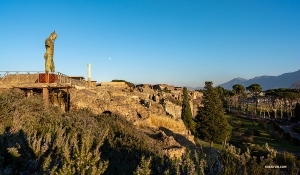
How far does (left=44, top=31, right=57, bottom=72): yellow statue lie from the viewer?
1709 cm

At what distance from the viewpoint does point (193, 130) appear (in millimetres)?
38906

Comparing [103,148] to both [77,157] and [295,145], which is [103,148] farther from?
[295,145]

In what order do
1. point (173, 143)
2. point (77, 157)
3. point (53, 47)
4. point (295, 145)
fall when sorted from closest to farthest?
point (77, 157)
point (173, 143)
point (53, 47)
point (295, 145)

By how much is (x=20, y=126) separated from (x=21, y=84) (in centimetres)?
1020

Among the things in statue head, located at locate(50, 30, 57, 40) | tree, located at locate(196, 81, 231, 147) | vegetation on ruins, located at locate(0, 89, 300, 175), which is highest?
statue head, located at locate(50, 30, 57, 40)

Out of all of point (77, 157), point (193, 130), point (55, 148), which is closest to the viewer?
point (77, 157)

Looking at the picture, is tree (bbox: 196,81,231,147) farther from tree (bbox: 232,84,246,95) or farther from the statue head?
tree (bbox: 232,84,246,95)

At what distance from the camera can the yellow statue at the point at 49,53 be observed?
17094mm

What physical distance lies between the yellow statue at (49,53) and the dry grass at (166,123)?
8863 millimetres

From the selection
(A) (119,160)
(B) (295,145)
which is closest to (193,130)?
(B) (295,145)

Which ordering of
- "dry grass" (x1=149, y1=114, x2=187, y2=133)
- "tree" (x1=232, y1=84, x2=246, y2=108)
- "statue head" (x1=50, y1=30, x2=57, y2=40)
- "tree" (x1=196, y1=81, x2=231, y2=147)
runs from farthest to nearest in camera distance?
"tree" (x1=232, y1=84, x2=246, y2=108)
"tree" (x1=196, y1=81, x2=231, y2=147)
"dry grass" (x1=149, y1=114, x2=187, y2=133)
"statue head" (x1=50, y1=30, x2=57, y2=40)

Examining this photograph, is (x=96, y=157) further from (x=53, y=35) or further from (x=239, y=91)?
(x=239, y=91)

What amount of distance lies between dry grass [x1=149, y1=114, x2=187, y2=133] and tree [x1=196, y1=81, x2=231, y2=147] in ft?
39.2

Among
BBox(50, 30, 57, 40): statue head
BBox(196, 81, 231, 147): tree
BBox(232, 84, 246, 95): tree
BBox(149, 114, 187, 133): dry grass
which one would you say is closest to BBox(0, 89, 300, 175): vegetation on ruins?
BBox(50, 30, 57, 40): statue head
